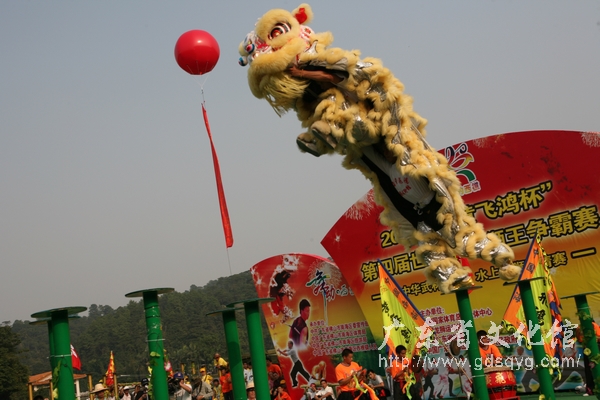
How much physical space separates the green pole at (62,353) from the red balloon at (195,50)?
3.25m

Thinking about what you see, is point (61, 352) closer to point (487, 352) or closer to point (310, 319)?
point (487, 352)

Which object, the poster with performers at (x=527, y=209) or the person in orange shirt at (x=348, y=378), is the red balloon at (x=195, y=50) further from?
the poster with performers at (x=527, y=209)

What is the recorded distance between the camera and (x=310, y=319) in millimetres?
12133

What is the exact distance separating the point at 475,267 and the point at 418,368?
348cm

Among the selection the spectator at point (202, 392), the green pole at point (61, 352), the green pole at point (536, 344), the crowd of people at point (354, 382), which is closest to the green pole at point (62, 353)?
the green pole at point (61, 352)

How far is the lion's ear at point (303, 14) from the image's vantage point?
491 cm

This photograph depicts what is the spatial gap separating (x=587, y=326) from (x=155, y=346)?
156 inches

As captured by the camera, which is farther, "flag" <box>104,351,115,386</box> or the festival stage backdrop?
"flag" <box>104,351,115,386</box>

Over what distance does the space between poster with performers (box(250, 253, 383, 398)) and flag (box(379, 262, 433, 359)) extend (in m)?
5.02

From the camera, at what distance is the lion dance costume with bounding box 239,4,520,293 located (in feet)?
14.8

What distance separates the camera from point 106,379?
531 inches

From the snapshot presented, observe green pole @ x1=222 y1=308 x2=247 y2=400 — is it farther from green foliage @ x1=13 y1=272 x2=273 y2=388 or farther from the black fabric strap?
green foliage @ x1=13 y1=272 x2=273 y2=388

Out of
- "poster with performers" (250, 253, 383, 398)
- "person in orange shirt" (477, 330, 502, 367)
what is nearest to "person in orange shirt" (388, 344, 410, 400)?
"person in orange shirt" (477, 330, 502, 367)

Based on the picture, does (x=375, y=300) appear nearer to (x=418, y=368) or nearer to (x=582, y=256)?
(x=582, y=256)
